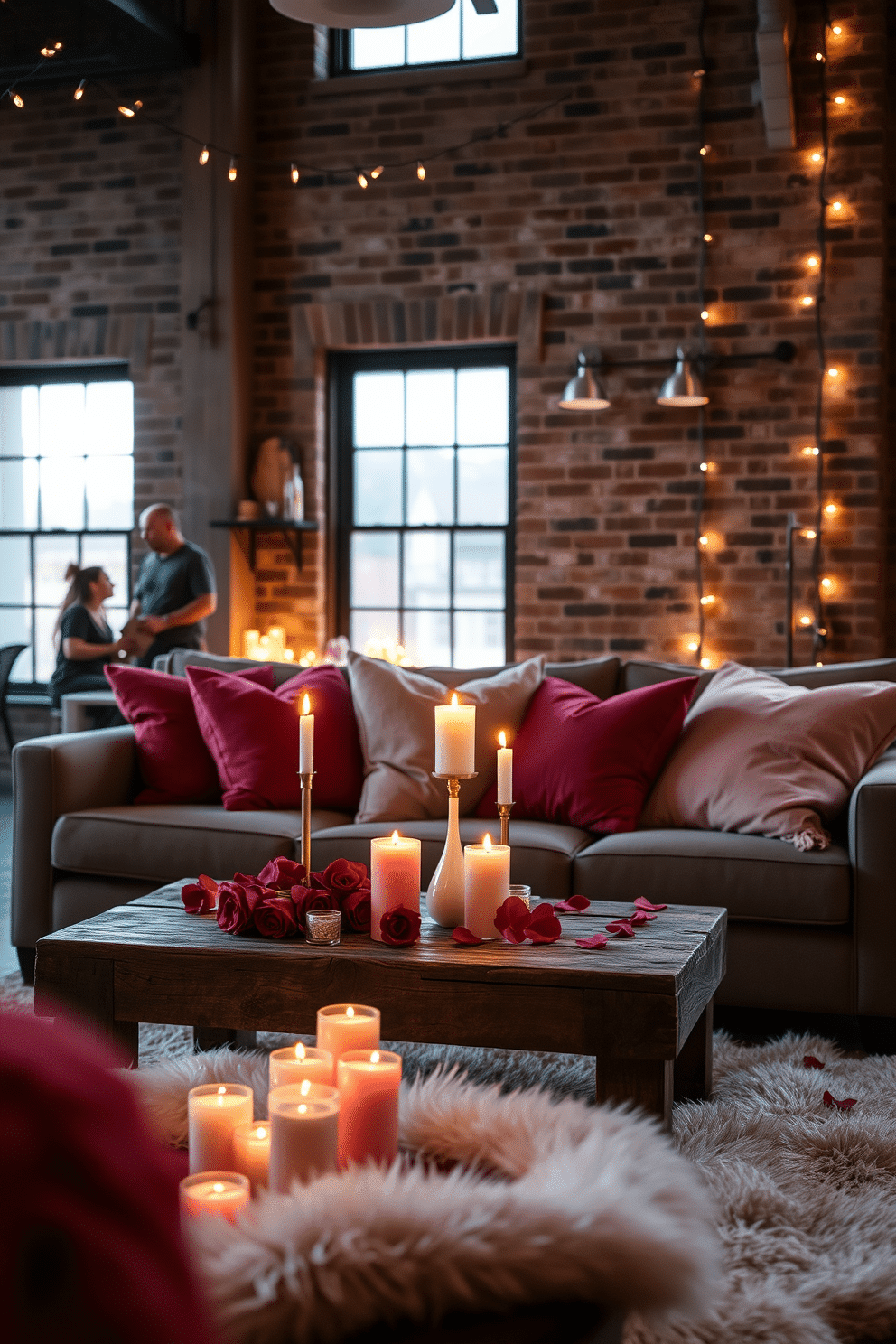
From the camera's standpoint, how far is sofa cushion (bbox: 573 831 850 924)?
271 centimetres

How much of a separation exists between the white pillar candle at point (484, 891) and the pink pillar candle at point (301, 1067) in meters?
0.70

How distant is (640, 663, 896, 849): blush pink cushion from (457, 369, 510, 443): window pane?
2837 millimetres

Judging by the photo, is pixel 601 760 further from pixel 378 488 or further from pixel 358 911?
pixel 378 488

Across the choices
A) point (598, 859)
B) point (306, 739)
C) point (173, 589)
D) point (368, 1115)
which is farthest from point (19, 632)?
point (368, 1115)

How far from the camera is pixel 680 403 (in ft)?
17.1

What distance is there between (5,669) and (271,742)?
10.3 ft

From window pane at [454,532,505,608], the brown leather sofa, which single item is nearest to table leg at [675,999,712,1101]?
the brown leather sofa

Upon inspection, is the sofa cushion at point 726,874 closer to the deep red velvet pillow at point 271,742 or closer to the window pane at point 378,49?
the deep red velvet pillow at point 271,742

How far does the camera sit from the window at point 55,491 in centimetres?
629

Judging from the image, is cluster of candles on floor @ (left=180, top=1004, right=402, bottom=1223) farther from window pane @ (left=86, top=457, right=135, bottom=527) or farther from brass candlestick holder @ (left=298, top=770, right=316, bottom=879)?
window pane @ (left=86, top=457, right=135, bottom=527)

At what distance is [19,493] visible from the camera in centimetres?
651

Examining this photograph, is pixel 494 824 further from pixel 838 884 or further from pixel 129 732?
pixel 129 732

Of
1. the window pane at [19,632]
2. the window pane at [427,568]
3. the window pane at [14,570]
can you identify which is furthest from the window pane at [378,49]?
the window pane at [19,632]

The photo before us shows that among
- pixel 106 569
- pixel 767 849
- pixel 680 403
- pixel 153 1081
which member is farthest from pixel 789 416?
pixel 153 1081
